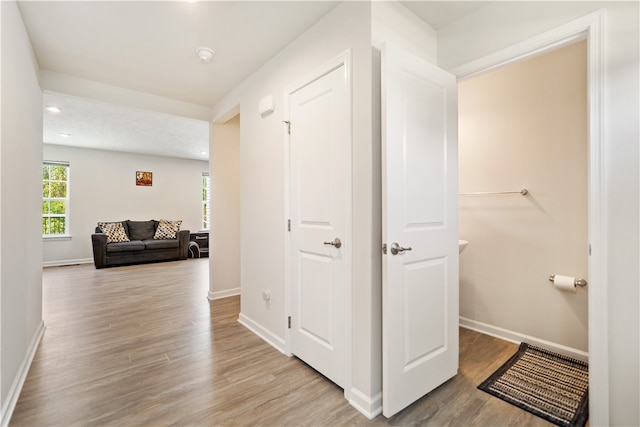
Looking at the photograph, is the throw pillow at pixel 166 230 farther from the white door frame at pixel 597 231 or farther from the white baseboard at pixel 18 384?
the white door frame at pixel 597 231

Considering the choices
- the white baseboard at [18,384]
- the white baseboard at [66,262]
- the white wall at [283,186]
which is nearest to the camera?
the white baseboard at [18,384]

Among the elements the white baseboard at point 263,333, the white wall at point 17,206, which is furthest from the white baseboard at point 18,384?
the white baseboard at point 263,333

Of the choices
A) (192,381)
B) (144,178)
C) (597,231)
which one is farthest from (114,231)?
(597,231)

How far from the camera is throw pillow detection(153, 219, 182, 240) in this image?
695 centimetres

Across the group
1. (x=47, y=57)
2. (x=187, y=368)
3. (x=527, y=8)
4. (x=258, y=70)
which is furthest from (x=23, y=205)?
(x=527, y=8)

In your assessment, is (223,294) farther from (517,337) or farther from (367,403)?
A: (517,337)

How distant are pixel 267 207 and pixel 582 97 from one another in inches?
98.6

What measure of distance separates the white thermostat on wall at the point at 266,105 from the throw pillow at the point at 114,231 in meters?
5.40

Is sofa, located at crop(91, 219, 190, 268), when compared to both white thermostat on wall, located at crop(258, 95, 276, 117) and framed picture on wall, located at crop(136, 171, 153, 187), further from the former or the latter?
white thermostat on wall, located at crop(258, 95, 276, 117)

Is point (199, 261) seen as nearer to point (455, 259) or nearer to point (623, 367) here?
point (455, 259)

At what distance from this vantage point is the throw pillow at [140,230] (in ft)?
22.6

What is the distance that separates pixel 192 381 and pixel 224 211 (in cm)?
226

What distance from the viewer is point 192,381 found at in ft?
6.53

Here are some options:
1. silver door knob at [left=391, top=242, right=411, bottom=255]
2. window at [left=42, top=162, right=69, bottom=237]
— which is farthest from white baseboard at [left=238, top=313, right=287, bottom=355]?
window at [left=42, top=162, right=69, bottom=237]
